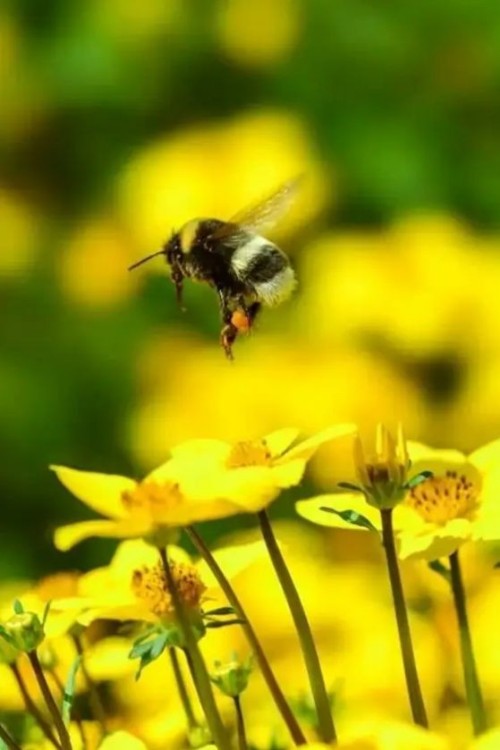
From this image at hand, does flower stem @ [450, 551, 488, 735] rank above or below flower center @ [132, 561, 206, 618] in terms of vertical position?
below

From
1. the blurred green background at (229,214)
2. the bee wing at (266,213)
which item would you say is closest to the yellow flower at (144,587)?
the bee wing at (266,213)

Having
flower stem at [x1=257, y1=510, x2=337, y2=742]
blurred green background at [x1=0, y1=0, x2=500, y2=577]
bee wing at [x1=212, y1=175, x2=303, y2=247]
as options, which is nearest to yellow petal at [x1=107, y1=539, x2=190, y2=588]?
flower stem at [x1=257, y1=510, x2=337, y2=742]

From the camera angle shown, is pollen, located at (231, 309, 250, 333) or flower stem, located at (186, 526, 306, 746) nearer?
flower stem, located at (186, 526, 306, 746)

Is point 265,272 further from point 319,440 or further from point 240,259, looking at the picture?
point 319,440

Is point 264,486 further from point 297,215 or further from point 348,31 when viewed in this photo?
point 348,31

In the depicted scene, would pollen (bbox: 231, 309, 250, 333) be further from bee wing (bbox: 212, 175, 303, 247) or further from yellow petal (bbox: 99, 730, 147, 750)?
yellow petal (bbox: 99, 730, 147, 750)

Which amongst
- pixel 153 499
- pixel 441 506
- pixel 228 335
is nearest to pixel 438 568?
pixel 441 506
